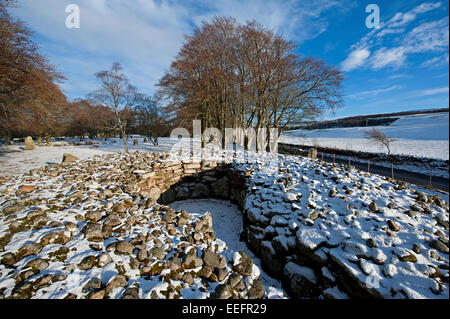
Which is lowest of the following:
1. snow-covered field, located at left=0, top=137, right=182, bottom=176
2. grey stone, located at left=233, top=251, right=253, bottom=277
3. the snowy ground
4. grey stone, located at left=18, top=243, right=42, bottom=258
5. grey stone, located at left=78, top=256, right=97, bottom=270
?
the snowy ground

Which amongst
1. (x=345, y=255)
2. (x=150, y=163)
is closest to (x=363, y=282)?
(x=345, y=255)

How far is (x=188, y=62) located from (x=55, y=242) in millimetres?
10741

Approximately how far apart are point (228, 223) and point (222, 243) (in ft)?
6.17

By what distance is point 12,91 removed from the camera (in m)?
6.57

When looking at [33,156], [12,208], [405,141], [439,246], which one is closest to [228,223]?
[439,246]

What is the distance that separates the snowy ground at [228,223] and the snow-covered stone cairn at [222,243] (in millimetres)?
200

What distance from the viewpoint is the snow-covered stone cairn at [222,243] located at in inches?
80.0

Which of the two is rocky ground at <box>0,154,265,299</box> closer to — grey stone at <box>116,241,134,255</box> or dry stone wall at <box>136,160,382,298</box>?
grey stone at <box>116,241,134,255</box>

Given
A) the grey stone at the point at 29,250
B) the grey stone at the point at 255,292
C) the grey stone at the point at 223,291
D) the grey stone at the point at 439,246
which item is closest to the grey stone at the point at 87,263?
the grey stone at the point at 29,250

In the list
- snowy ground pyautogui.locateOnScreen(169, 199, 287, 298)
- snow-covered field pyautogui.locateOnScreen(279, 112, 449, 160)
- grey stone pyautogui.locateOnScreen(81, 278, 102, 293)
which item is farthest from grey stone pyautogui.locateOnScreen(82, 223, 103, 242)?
snow-covered field pyautogui.locateOnScreen(279, 112, 449, 160)

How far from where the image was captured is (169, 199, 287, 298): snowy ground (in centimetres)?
292

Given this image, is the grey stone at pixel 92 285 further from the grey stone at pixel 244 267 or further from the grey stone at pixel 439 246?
the grey stone at pixel 439 246

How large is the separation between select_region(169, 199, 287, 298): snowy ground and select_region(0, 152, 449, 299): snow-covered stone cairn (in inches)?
7.9
